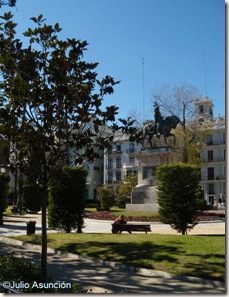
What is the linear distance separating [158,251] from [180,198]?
5720mm

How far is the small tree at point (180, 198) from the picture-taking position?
15742 mm

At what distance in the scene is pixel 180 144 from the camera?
4069 centimetres

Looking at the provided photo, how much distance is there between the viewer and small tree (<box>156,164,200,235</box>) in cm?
1574

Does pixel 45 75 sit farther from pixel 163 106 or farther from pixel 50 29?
pixel 163 106

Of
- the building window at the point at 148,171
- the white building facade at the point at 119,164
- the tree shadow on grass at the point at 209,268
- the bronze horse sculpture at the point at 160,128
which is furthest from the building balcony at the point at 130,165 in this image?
the tree shadow on grass at the point at 209,268

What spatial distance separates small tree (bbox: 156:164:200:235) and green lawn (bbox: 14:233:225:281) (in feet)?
9.64

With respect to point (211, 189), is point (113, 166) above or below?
above

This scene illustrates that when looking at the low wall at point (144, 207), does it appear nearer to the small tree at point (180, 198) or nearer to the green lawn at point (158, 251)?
the small tree at point (180, 198)

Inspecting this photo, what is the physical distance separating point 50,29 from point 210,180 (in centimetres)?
5872

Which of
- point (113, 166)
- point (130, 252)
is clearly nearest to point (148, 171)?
point (130, 252)

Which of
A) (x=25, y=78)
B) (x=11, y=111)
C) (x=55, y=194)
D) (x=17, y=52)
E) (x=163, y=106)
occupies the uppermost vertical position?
(x=163, y=106)

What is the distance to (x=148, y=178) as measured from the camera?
30.2 metres

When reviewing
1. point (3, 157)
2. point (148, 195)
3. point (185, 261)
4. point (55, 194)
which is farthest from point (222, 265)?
point (148, 195)

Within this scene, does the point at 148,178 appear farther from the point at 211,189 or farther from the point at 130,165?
the point at 130,165
